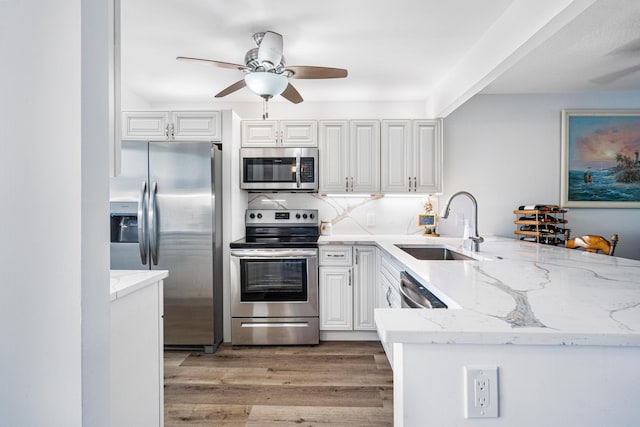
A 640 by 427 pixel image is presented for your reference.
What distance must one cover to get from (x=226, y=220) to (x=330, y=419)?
1827 mm

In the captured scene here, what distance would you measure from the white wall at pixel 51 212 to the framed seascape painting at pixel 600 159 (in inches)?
154

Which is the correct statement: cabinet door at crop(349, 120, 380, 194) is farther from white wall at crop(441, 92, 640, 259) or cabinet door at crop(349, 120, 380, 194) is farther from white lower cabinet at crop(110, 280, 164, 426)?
white lower cabinet at crop(110, 280, 164, 426)

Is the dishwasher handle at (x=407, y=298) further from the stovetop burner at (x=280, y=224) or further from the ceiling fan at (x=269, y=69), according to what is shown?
the stovetop burner at (x=280, y=224)

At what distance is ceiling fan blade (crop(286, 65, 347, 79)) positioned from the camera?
2125 millimetres

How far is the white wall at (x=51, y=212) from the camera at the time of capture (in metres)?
0.62

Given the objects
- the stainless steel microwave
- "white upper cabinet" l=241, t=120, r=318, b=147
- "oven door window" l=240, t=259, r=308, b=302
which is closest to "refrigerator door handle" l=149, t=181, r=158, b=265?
"oven door window" l=240, t=259, r=308, b=302

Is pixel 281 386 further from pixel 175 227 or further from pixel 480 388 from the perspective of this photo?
pixel 480 388

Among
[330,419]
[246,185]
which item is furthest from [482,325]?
[246,185]

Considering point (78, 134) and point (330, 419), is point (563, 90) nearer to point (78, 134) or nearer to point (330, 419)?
point (330, 419)

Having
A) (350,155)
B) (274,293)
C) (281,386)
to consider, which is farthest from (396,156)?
(281,386)

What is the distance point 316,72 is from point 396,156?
139 cm

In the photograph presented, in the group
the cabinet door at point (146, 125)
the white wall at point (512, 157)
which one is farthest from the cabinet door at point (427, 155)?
the cabinet door at point (146, 125)

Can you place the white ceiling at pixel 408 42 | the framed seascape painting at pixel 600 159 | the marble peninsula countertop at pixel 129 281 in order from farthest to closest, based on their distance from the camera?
the framed seascape painting at pixel 600 159
the white ceiling at pixel 408 42
the marble peninsula countertop at pixel 129 281

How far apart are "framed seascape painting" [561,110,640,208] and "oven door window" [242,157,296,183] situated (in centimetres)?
273
